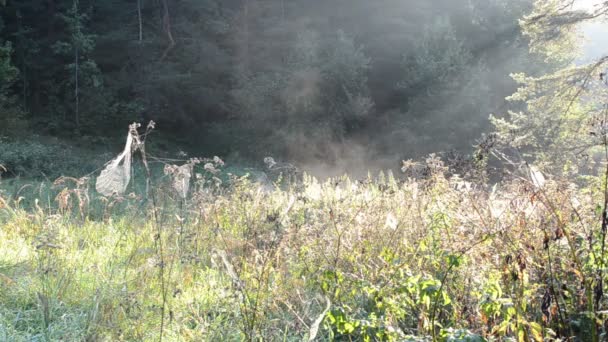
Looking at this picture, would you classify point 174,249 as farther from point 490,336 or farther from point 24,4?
point 24,4

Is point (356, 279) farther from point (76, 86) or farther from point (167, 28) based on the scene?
point (167, 28)

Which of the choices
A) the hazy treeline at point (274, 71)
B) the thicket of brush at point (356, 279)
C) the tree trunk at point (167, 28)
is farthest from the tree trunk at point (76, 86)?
the thicket of brush at point (356, 279)

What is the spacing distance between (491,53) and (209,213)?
63.7 feet

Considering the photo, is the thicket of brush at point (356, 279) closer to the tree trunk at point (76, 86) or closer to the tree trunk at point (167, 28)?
the tree trunk at point (76, 86)

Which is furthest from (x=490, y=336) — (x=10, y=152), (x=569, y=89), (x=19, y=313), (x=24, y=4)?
(x=24, y=4)

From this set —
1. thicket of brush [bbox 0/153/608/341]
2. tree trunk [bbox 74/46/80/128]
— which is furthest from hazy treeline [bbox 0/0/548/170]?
thicket of brush [bbox 0/153/608/341]

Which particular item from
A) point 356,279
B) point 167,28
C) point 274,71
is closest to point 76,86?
point 167,28

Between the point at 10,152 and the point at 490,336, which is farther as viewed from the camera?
the point at 10,152

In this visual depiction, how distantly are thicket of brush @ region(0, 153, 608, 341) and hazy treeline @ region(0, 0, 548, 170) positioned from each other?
16036 mm

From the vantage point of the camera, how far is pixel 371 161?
1970 centimetres

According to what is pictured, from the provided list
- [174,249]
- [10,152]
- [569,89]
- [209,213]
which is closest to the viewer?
[174,249]

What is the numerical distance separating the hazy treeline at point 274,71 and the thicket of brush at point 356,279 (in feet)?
52.6

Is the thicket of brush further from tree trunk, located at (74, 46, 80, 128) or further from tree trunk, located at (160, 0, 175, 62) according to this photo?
tree trunk, located at (160, 0, 175, 62)

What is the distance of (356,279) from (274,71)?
770 inches
